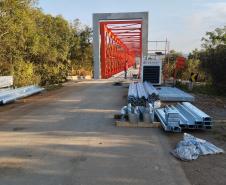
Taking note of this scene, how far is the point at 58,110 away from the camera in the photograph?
44.9 ft

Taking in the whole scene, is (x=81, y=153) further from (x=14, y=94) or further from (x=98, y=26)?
(x=98, y=26)

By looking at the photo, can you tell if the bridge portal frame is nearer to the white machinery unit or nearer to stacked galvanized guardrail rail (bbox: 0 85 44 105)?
the white machinery unit

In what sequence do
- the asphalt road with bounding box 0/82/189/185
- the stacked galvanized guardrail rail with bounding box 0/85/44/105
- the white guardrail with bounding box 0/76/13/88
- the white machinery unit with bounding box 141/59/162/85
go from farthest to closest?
1. the white machinery unit with bounding box 141/59/162/85
2. the white guardrail with bounding box 0/76/13/88
3. the stacked galvanized guardrail rail with bounding box 0/85/44/105
4. the asphalt road with bounding box 0/82/189/185

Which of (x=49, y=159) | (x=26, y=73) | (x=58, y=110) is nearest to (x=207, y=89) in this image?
(x=26, y=73)

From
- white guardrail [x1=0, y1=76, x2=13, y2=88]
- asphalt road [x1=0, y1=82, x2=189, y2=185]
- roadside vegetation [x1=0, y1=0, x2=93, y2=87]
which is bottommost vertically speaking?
asphalt road [x1=0, y1=82, x2=189, y2=185]

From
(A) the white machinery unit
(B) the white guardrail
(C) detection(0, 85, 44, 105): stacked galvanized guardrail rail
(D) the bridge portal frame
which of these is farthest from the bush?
(D) the bridge portal frame

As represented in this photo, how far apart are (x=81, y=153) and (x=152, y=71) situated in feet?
57.2

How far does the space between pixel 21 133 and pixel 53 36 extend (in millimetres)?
18044

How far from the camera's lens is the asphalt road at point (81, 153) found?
238 inches

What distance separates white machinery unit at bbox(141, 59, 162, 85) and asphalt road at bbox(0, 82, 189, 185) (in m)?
12.3

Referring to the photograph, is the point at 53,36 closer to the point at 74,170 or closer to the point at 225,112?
the point at 225,112

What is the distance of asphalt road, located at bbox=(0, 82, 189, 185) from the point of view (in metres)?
6.04

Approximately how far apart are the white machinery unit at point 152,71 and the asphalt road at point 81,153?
12.3 metres

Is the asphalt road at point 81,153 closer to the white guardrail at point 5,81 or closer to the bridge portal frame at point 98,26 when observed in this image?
the white guardrail at point 5,81
